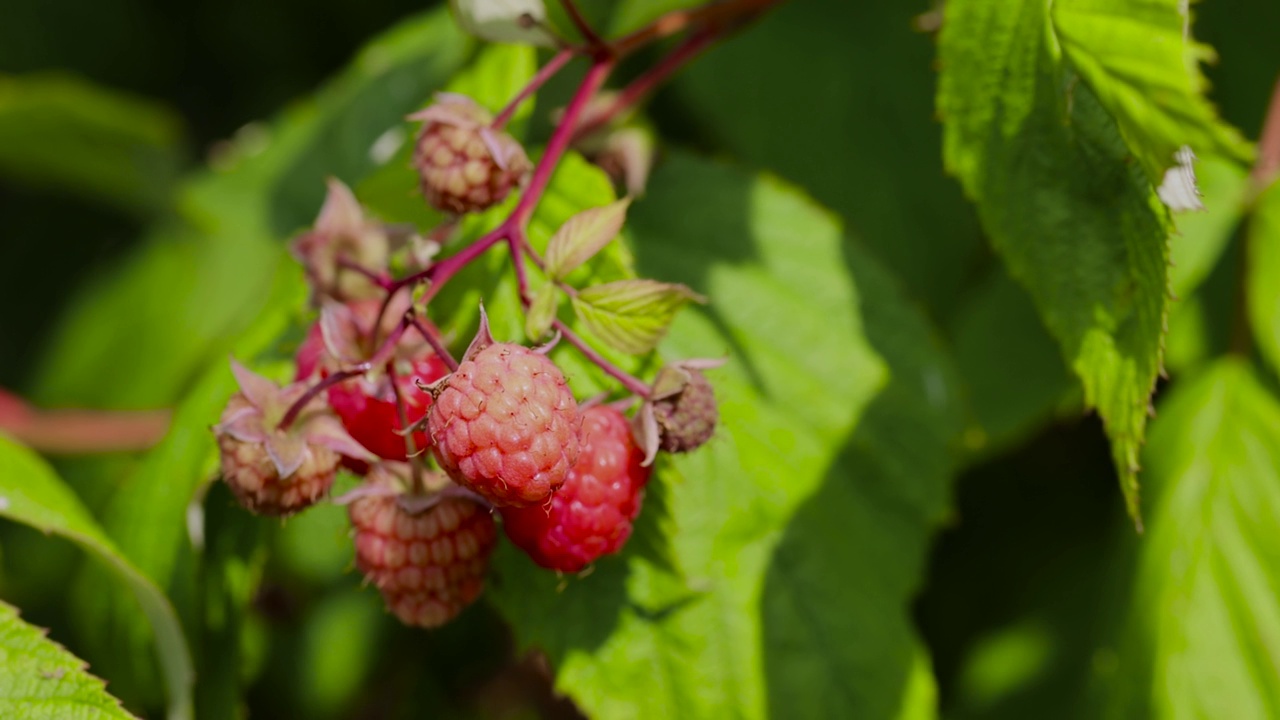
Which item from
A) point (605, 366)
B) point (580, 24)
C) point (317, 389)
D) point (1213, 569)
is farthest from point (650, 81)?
point (1213, 569)

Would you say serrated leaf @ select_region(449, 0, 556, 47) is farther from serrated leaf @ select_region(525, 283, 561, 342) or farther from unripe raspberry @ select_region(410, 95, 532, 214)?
serrated leaf @ select_region(525, 283, 561, 342)

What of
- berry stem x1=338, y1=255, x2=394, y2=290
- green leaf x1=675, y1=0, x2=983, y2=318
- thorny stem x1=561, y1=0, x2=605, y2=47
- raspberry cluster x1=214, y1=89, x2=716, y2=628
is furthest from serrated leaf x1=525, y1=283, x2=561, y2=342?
green leaf x1=675, y1=0, x2=983, y2=318

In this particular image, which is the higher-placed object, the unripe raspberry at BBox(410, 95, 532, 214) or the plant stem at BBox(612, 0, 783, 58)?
the unripe raspberry at BBox(410, 95, 532, 214)

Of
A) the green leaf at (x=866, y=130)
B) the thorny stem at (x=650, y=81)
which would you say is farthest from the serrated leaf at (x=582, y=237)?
the green leaf at (x=866, y=130)

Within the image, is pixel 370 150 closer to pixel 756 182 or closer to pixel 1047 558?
pixel 756 182

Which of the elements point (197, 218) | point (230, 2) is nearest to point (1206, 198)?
point (197, 218)

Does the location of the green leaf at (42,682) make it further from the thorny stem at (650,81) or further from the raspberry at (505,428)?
the thorny stem at (650,81)
